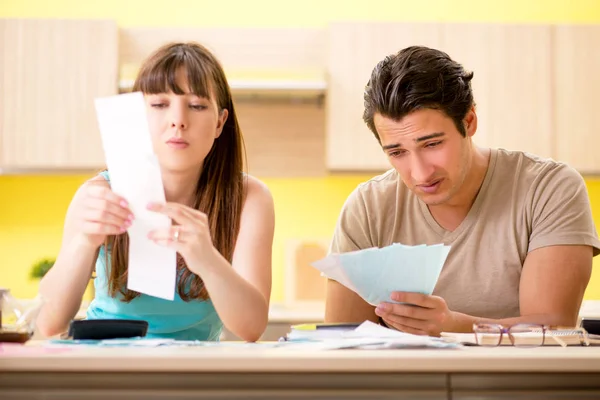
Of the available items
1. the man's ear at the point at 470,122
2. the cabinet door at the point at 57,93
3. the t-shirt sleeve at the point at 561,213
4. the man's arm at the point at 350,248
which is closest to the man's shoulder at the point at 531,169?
the t-shirt sleeve at the point at 561,213

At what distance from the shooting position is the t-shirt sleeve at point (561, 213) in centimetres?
195

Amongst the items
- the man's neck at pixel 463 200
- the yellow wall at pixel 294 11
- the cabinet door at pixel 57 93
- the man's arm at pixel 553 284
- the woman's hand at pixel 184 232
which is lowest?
the man's arm at pixel 553 284

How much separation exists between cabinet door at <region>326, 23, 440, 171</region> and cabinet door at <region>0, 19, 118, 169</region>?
105 centimetres

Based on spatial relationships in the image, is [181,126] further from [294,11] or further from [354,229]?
[294,11]

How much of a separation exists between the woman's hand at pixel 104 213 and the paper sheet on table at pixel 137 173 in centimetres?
2

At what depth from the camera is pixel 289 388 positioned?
3.59ft

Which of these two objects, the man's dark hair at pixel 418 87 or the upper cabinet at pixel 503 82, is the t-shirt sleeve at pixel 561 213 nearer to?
the man's dark hair at pixel 418 87

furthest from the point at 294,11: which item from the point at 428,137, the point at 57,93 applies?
the point at 428,137

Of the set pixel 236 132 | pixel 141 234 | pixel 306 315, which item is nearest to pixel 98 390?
pixel 141 234

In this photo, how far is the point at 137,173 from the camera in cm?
152

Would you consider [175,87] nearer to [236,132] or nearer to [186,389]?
[236,132]

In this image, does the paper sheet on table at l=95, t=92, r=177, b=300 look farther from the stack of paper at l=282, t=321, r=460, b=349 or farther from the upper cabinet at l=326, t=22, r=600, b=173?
the upper cabinet at l=326, t=22, r=600, b=173

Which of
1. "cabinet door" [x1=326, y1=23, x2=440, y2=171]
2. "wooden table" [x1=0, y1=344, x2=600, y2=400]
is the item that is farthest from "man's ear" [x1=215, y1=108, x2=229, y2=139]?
"cabinet door" [x1=326, y1=23, x2=440, y2=171]

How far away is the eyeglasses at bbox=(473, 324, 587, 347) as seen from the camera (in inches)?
54.9
